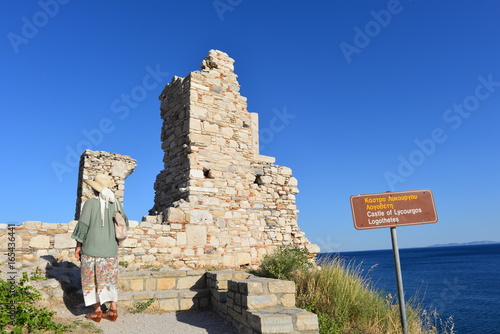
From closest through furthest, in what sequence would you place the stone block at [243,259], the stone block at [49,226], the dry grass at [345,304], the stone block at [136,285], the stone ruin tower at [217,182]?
the dry grass at [345,304]
the stone block at [136,285]
the stone block at [49,226]
the stone ruin tower at [217,182]
the stone block at [243,259]

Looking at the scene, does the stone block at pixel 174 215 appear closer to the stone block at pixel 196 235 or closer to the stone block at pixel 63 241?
the stone block at pixel 196 235

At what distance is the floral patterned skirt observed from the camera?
4.68 metres

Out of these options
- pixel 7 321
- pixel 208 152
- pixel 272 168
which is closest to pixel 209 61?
pixel 208 152

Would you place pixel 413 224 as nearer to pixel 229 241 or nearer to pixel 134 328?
pixel 134 328

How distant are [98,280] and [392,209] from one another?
4.34m

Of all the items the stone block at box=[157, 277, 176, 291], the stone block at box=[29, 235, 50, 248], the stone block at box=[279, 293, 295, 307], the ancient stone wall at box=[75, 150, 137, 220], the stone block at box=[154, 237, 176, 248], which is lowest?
the stone block at box=[279, 293, 295, 307]

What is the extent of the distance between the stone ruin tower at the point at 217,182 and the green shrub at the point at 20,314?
3308 millimetres

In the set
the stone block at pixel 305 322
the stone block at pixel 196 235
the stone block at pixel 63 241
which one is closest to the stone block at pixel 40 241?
the stone block at pixel 63 241

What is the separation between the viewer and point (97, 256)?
4766mm

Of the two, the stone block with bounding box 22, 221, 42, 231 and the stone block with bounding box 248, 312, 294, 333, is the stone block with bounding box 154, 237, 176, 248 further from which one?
the stone block with bounding box 248, 312, 294, 333

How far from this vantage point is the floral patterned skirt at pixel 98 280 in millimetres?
4684

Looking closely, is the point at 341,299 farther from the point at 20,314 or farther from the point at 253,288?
the point at 20,314

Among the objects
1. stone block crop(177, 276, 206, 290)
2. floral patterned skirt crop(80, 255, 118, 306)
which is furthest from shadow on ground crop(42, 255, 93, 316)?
stone block crop(177, 276, 206, 290)

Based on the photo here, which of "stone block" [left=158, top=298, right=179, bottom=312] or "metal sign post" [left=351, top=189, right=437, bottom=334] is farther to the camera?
"stone block" [left=158, top=298, right=179, bottom=312]
